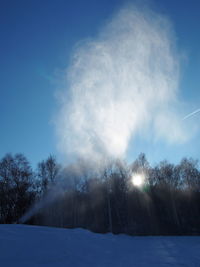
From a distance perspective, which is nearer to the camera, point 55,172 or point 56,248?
point 56,248

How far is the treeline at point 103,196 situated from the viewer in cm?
2403

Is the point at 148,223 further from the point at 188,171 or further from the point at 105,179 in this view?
the point at 188,171

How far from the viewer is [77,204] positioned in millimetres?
26812

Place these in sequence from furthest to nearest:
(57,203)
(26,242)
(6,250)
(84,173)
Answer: (84,173) → (57,203) → (26,242) → (6,250)

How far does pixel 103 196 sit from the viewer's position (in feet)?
86.6

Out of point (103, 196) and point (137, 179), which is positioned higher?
point (137, 179)

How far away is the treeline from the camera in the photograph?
78.8 feet

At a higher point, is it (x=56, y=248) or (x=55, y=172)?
(x=55, y=172)

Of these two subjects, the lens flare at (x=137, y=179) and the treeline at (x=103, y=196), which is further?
the lens flare at (x=137, y=179)

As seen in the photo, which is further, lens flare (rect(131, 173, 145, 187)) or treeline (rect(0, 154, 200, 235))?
lens flare (rect(131, 173, 145, 187))

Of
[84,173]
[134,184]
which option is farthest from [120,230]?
[84,173]

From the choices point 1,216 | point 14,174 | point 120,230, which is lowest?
point 120,230

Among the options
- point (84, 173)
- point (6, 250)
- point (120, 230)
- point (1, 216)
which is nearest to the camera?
point (6, 250)

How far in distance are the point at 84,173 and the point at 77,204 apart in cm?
486
